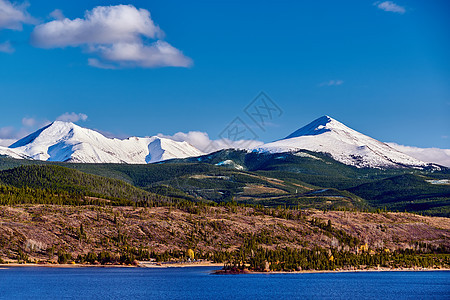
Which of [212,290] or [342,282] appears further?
[342,282]

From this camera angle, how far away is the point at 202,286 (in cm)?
16900

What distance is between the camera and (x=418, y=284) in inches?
7234

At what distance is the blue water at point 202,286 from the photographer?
15162 centimetres

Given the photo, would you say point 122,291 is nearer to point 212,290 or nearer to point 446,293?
point 212,290

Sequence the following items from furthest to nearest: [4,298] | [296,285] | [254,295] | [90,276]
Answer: [90,276] < [296,285] < [254,295] < [4,298]

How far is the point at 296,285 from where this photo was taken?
6929 inches

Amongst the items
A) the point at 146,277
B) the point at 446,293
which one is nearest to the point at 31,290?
the point at 146,277

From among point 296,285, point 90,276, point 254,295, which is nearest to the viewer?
point 254,295

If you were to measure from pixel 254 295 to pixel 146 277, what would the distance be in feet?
159

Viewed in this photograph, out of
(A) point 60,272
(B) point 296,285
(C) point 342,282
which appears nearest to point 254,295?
(B) point 296,285

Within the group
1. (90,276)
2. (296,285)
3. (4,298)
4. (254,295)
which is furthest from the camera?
(90,276)

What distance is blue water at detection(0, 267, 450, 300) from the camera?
152 meters

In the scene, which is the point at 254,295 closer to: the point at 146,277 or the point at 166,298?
the point at 166,298

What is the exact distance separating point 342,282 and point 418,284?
1977 cm
